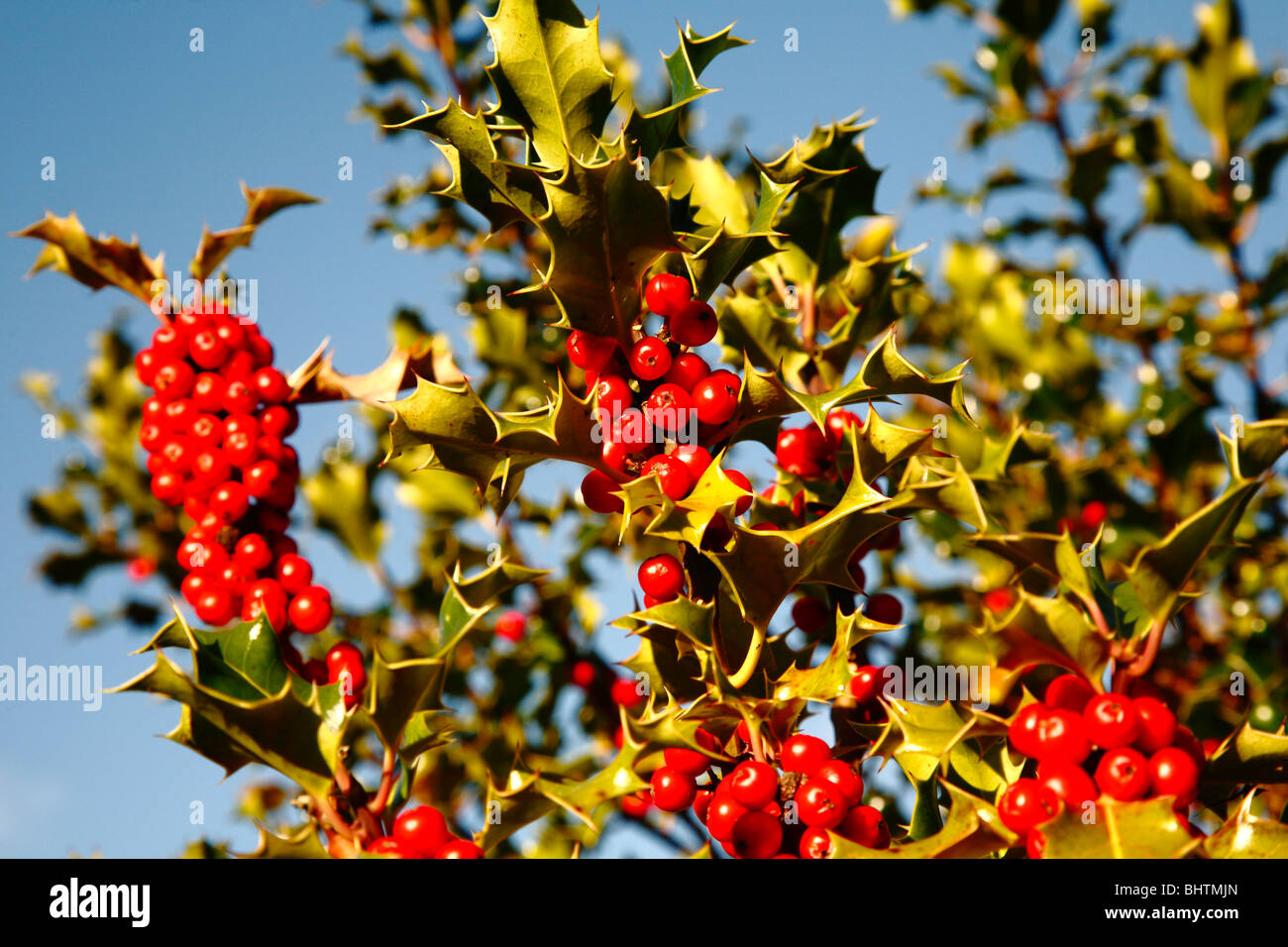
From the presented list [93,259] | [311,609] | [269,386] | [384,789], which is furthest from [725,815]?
[93,259]

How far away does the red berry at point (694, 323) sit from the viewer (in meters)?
1.67

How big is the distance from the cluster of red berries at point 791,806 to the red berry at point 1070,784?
279 mm

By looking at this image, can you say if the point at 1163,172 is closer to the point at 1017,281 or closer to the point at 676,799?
the point at 1017,281

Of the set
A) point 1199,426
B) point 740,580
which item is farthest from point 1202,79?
point 740,580

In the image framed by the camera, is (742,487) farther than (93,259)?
No

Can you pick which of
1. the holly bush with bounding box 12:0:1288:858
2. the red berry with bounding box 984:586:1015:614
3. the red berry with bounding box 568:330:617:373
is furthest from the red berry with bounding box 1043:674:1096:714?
the red berry with bounding box 984:586:1015:614

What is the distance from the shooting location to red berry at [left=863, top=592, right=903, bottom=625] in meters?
2.01

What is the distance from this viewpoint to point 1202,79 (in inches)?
157

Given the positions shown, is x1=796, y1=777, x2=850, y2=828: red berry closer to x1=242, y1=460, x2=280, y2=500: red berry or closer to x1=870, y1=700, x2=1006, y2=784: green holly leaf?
x1=870, y1=700, x2=1006, y2=784: green holly leaf

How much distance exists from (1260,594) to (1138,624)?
9.12 ft

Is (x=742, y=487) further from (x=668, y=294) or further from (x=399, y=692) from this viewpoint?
(x=399, y=692)

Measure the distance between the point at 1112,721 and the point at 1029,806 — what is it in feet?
0.57

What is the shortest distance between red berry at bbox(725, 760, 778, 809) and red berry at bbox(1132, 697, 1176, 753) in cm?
55

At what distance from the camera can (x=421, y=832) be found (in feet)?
5.44
